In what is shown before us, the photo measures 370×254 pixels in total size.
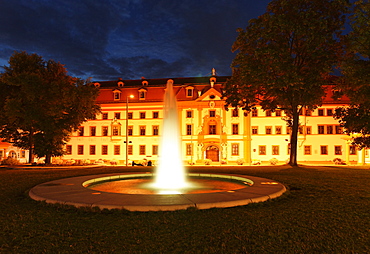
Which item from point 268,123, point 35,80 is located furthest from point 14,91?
point 268,123

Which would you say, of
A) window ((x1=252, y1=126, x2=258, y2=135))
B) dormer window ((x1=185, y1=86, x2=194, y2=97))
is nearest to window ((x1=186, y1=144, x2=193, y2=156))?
dormer window ((x1=185, y1=86, x2=194, y2=97))

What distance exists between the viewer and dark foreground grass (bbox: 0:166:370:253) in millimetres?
4785

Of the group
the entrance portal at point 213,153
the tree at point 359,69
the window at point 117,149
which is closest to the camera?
the tree at point 359,69

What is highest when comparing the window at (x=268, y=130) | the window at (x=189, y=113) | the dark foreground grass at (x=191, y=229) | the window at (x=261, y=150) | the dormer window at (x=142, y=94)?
the dormer window at (x=142, y=94)

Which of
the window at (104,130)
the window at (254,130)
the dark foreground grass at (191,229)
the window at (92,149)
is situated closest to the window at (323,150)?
the window at (254,130)

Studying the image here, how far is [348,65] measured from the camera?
19453mm

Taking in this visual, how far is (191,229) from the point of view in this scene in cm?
563

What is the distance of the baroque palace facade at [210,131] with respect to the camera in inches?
1841

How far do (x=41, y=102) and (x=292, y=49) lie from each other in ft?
83.6

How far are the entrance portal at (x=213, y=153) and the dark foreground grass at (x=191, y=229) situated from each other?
40.0 m

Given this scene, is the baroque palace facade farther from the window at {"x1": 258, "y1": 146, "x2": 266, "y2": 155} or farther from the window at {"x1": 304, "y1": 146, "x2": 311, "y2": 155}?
the window at {"x1": 258, "y1": 146, "x2": 266, "y2": 155}

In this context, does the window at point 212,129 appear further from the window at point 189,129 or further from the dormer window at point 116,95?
the dormer window at point 116,95

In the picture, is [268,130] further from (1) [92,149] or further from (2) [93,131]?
(1) [92,149]

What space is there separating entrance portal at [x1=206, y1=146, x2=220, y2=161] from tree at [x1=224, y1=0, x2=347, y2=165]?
74.0ft
